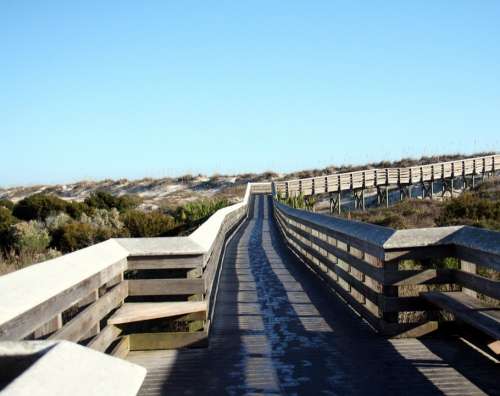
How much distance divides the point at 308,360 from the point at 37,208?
29832mm

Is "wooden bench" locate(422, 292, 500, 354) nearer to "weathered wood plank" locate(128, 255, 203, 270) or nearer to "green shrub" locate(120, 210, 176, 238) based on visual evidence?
"weathered wood plank" locate(128, 255, 203, 270)

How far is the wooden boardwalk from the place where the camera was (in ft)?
17.7

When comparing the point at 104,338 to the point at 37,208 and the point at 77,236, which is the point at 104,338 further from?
the point at 37,208

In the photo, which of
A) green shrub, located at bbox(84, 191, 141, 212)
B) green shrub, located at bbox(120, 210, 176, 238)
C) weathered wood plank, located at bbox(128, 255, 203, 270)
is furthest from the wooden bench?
green shrub, located at bbox(84, 191, 141, 212)

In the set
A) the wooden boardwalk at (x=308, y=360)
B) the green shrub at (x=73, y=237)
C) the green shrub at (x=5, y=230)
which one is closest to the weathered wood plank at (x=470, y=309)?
the wooden boardwalk at (x=308, y=360)

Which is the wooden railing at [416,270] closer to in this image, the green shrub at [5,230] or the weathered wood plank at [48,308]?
the weathered wood plank at [48,308]

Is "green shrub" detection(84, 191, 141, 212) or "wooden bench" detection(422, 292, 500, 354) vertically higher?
"wooden bench" detection(422, 292, 500, 354)

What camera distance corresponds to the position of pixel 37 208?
33625 mm

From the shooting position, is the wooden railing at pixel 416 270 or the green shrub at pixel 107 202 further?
the green shrub at pixel 107 202

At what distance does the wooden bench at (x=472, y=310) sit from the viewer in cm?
552

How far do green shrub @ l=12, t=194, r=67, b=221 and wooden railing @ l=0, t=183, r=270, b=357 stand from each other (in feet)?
84.7

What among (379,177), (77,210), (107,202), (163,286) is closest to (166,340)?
(163,286)

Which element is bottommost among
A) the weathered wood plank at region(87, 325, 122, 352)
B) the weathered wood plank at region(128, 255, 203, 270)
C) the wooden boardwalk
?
the wooden boardwalk

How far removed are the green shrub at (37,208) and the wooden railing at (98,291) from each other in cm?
2582
